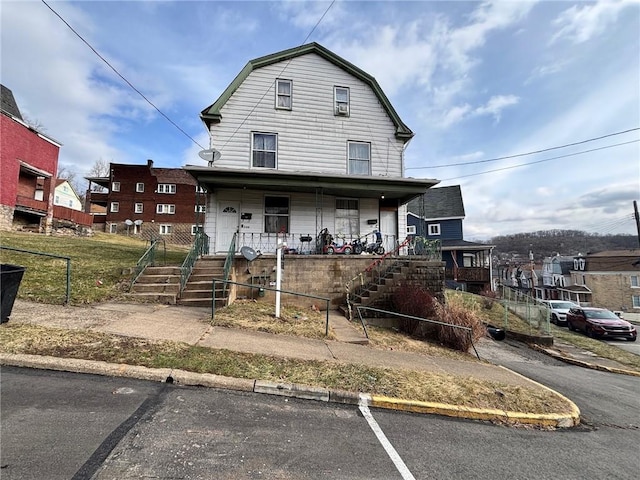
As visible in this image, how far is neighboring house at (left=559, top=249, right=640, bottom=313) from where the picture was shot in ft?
136

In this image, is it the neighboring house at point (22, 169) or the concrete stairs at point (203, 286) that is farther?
the neighboring house at point (22, 169)

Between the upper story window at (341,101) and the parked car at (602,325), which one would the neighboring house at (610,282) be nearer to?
the parked car at (602,325)

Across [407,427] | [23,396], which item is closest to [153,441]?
[23,396]

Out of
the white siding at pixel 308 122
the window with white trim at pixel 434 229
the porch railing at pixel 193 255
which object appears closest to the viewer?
the porch railing at pixel 193 255

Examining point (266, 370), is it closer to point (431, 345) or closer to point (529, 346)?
point (431, 345)

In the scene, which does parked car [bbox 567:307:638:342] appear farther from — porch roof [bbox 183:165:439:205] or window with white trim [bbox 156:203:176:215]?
window with white trim [bbox 156:203:176:215]

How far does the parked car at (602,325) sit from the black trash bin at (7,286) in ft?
80.1

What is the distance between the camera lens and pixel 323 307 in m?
11.3

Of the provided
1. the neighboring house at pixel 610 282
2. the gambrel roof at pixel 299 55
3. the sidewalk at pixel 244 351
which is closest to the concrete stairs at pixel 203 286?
the sidewalk at pixel 244 351

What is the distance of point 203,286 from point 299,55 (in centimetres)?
1145

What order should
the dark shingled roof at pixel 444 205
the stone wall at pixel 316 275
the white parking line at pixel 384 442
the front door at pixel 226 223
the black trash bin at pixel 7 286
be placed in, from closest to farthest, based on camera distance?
the white parking line at pixel 384 442
the black trash bin at pixel 7 286
the stone wall at pixel 316 275
the front door at pixel 226 223
the dark shingled roof at pixel 444 205

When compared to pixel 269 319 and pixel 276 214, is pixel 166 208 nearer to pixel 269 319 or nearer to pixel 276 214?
pixel 276 214

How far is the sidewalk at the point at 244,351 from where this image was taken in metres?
4.30

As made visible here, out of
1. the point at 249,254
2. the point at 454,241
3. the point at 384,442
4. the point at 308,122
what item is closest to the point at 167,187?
the point at 308,122
